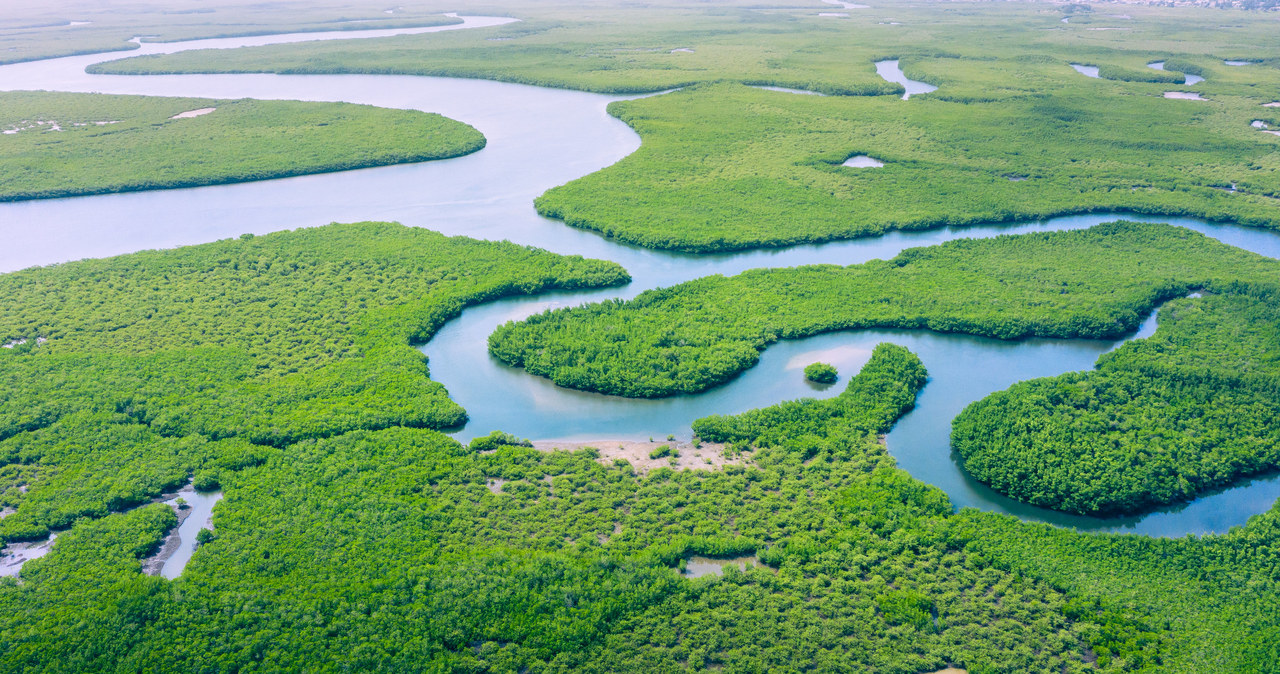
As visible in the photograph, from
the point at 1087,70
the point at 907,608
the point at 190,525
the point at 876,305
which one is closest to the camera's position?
the point at 907,608

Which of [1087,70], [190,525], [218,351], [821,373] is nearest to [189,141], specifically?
[218,351]

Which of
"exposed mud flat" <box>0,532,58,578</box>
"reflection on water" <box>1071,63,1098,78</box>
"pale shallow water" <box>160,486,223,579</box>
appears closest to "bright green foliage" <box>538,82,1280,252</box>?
"reflection on water" <box>1071,63,1098,78</box>

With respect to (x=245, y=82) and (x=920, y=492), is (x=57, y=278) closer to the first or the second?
(x=920, y=492)

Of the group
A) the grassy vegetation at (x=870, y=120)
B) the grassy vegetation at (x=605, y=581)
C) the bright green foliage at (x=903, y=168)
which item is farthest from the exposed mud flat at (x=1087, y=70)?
the grassy vegetation at (x=605, y=581)

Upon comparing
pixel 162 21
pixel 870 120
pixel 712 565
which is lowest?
pixel 712 565

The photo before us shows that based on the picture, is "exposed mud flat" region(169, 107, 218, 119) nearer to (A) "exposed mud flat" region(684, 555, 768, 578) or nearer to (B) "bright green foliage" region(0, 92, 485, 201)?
(B) "bright green foliage" region(0, 92, 485, 201)

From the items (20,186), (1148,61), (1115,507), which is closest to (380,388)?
(1115,507)

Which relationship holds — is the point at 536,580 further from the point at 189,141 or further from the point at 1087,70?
the point at 1087,70

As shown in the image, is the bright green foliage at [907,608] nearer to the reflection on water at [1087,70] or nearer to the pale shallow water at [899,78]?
the pale shallow water at [899,78]
